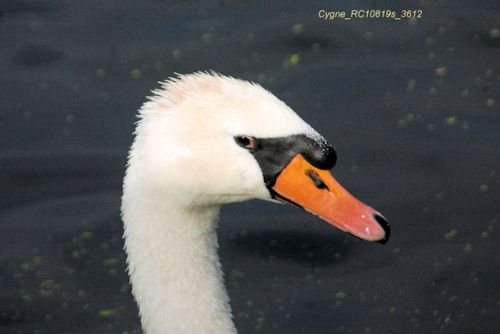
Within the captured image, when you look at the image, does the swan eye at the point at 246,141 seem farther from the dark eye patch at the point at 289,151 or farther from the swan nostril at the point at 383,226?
the swan nostril at the point at 383,226

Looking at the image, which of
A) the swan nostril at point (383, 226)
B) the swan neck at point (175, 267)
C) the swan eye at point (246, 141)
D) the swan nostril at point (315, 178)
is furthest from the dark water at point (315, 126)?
the swan eye at point (246, 141)

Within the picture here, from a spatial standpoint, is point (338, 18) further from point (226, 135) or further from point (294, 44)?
point (226, 135)

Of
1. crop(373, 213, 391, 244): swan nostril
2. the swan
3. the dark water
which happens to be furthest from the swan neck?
the dark water

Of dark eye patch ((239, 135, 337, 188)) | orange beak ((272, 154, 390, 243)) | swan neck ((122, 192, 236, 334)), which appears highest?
dark eye patch ((239, 135, 337, 188))

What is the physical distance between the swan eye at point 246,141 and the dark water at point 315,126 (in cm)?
313

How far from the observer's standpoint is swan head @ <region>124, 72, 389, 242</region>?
19.4 feet

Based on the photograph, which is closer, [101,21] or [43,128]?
[43,128]

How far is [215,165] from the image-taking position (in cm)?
602

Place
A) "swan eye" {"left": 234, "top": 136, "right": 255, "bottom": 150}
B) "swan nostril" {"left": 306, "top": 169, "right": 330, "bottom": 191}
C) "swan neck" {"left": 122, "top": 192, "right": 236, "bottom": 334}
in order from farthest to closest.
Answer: "swan neck" {"left": 122, "top": 192, "right": 236, "bottom": 334}
"swan nostril" {"left": 306, "top": 169, "right": 330, "bottom": 191}
"swan eye" {"left": 234, "top": 136, "right": 255, "bottom": 150}

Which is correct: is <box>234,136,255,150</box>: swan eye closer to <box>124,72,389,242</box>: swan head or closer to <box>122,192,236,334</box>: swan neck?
<box>124,72,389,242</box>: swan head

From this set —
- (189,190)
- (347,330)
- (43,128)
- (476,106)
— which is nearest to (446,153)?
(476,106)

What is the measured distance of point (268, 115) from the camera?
5.88 metres

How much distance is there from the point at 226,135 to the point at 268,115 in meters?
0.27

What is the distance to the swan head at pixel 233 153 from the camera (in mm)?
5910
